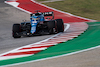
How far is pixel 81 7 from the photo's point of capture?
82.1 feet

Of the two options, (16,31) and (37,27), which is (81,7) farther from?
(16,31)

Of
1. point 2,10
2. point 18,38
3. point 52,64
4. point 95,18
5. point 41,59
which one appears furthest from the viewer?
point 2,10

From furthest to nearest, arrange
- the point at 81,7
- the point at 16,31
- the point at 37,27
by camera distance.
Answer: the point at 81,7 → the point at 37,27 → the point at 16,31

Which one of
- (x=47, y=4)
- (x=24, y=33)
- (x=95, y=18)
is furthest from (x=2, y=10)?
(x=24, y=33)

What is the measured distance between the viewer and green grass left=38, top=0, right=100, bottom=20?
22.2 m

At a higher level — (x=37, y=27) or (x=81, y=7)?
(x=81, y=7)

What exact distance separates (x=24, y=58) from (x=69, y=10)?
16.5 meters

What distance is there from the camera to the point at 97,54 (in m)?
7.69

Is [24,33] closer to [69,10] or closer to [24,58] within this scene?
[24,58]

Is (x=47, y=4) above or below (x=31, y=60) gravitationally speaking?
above

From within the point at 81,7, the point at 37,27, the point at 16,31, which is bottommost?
the point at 16,31

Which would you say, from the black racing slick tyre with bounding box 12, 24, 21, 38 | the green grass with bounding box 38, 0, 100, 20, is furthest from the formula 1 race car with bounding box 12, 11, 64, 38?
the green grass with bounding box 38, 0, 100, 20

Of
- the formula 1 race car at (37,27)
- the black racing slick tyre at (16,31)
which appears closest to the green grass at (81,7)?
the formula 1 race car at (37,27)

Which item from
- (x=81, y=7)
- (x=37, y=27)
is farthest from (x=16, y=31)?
(x=81, y=7)
